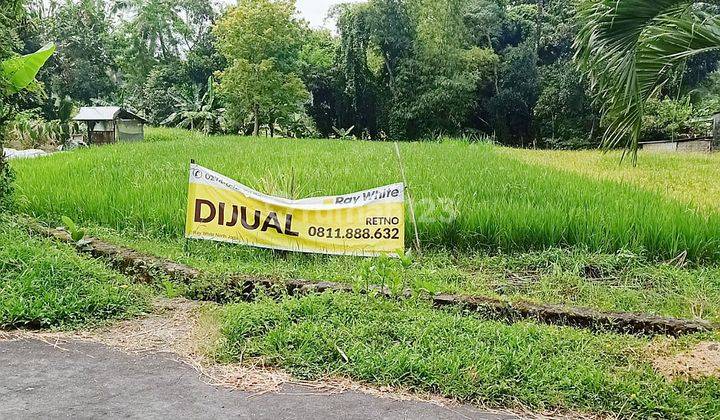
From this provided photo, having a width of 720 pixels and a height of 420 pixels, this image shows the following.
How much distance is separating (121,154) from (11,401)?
29.9 feet

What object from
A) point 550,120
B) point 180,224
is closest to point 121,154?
point 180,224

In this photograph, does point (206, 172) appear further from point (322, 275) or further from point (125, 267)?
point (322, 275)

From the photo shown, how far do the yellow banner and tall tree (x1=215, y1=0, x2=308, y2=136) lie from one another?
19.5 metres

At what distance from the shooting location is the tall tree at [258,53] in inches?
917

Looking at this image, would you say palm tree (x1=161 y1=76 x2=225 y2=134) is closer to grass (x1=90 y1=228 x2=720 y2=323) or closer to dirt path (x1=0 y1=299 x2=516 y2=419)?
grass (x1=90 y1=228 x2=720 y2=323)

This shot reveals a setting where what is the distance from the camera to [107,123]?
1655 cm

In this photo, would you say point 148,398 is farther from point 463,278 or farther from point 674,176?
point 674,176

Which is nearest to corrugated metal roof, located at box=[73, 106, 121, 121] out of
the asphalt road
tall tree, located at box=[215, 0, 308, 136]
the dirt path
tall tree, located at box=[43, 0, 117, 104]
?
tall tree, located at box=[215, 0, 308, 136]

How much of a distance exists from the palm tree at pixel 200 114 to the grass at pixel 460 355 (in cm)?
2281

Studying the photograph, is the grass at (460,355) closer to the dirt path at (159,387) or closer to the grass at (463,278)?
the grass at (463,278)

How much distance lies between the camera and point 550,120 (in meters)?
25.3

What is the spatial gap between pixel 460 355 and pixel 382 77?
2596cm

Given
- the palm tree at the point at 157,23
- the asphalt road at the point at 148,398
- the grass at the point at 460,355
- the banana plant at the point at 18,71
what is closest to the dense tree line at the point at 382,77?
the palm tree at the point at 157,23

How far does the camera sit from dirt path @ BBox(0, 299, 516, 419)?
2.40 m
